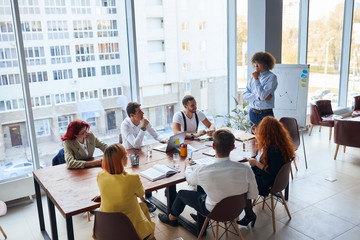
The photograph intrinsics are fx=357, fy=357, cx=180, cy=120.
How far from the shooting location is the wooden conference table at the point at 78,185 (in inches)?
120

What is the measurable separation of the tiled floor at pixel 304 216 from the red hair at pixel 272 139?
897mm

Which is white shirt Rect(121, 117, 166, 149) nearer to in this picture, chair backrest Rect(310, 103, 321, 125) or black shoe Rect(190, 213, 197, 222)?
black shoe Rect(190, 213, 197, 222)

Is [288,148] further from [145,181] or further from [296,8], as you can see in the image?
[296,8]

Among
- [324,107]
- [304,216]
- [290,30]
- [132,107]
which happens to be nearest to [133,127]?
[132,107]

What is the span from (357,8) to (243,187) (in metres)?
8.05

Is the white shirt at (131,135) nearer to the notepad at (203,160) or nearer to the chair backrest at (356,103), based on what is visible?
the notepad at (203,160)

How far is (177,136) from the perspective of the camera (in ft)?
14.3

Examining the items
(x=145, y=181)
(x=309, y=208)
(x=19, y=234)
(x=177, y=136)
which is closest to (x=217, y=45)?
(x=177, y=136)

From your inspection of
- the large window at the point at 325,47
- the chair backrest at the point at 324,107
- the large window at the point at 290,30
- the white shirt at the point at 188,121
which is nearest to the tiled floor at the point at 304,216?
the white shirt at the point at 188,121

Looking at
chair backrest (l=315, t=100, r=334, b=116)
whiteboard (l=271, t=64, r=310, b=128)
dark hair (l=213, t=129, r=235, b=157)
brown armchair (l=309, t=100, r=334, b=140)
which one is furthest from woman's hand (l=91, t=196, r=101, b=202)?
chair backrest (l=315, t=100, r=334, b=116)

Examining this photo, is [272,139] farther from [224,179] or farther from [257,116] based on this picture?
[257,116]

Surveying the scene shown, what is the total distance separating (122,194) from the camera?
2857mm

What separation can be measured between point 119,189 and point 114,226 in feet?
0.93

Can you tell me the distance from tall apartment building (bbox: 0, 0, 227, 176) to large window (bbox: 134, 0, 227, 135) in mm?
17
